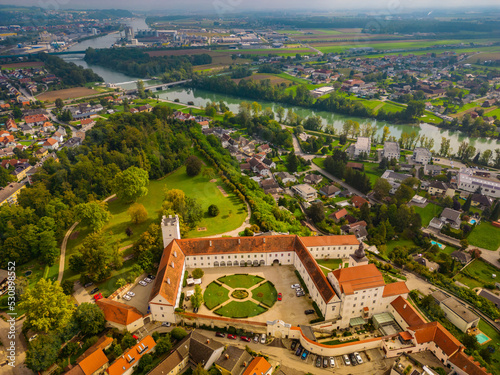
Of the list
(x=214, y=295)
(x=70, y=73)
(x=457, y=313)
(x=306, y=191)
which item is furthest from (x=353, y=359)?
(x=70, y=73)

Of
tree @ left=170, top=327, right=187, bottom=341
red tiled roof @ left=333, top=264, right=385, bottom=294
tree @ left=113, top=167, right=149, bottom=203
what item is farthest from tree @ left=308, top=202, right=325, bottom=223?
tree @ left=170, top=327, right=187, bottom=341

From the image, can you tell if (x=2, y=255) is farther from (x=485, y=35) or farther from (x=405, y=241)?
(x=485, y=35)

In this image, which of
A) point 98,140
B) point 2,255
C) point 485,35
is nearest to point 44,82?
point 98,140

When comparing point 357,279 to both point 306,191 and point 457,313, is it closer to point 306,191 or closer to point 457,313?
point 457,313

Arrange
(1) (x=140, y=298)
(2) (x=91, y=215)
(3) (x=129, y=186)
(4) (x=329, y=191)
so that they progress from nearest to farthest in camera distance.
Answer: (1) (x=140, y=298), (2) (x=91, y=215), (3) (x=129, y=186), (4) (x=329, y=191)

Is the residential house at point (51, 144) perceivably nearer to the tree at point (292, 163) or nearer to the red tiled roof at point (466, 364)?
the tree at point (292, 163)
